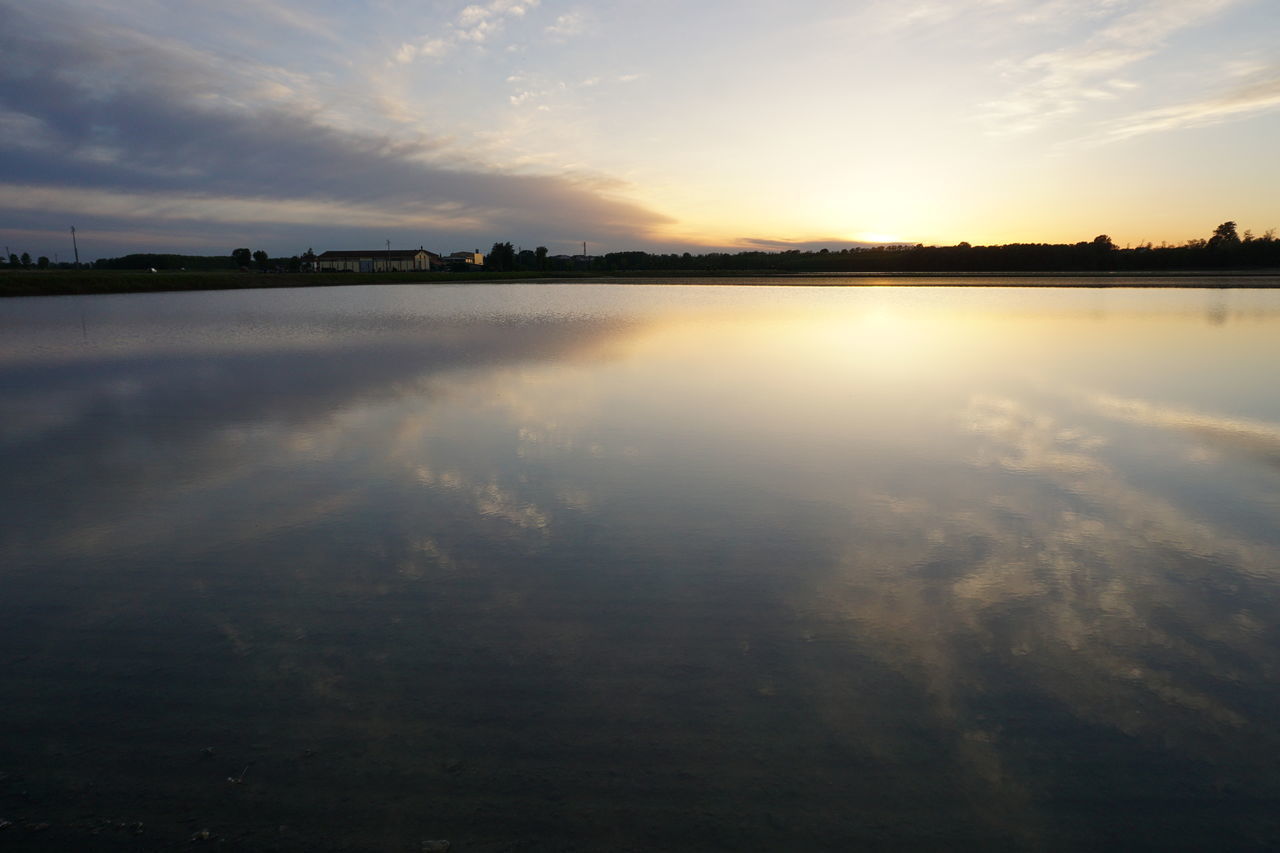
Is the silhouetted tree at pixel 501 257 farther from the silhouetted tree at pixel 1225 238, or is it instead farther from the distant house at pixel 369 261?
the silhouetted tree at pixel 1225 238

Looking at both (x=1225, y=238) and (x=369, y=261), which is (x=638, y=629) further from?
(x=369, y=261)

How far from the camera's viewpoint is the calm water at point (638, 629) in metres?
3.52

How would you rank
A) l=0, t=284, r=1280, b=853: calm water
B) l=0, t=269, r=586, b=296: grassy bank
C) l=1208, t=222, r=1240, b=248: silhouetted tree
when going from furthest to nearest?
l=1208, t=222, r=1240, b=248: silhouetted tree
l=0, t=269, r=586, b=296: grassy bank
l=0, t=284, r=1280, b=853: calm water

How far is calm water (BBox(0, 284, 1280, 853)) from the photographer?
3.52 m

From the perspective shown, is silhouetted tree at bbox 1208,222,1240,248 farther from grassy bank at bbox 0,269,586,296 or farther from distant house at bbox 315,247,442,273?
distant house at bbox 315,247,442,273

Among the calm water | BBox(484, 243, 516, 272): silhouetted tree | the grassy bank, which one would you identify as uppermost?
BBox(484, 243, 516, 272): silhouetted tree

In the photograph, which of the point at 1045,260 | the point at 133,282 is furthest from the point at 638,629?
the point at 1045,260

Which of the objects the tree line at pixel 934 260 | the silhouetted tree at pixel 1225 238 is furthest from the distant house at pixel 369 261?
the silhouetted tree at pixel 1225 238

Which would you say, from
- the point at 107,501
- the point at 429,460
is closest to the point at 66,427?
the point at 107,501

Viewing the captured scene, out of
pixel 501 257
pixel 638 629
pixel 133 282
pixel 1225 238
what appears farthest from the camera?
pixel 501 257

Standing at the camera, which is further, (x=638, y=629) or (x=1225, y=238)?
(x=1225, y=238)

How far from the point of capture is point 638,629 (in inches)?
203

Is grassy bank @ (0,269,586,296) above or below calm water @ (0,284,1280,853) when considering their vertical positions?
above

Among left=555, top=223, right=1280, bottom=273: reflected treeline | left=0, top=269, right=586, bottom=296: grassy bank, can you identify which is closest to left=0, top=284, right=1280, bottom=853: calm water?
left=0, top=269, right=586, bottom=296: grassy bank
